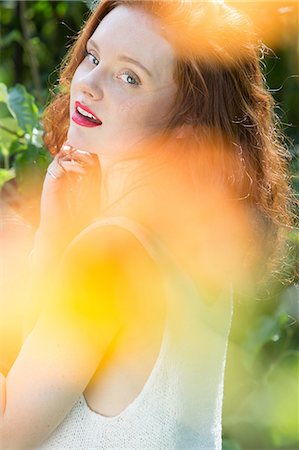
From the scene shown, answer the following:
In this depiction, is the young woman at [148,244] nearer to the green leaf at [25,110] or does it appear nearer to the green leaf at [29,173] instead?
the green leaf at [29,173]

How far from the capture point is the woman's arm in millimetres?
1117

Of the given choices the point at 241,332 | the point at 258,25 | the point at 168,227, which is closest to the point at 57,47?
the point at 258,25

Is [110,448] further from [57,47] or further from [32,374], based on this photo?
[57,47]

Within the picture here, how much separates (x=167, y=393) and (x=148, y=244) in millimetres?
194

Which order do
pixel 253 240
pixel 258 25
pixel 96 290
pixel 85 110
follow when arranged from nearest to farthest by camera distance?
1. pixel 96 290
2. pixel 85 110
3. pixel 253 240
4. pixel 258 25

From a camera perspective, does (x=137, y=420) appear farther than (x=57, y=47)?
No

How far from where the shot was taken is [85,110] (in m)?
1.23

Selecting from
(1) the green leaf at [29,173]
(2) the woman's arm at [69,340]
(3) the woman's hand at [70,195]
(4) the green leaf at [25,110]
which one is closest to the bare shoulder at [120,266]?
(2) the woman's arm at [69,340]

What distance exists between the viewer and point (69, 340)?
3.67ft

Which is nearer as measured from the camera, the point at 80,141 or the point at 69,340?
the point at 69,340

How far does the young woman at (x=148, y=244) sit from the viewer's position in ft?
3.69

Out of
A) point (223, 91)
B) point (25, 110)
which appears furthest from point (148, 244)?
point (25, 110)

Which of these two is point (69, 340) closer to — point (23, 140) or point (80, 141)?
point (80, 141)

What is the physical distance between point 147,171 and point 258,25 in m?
0.87
